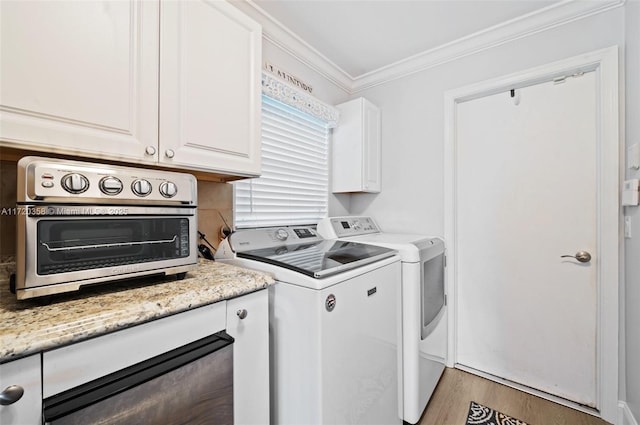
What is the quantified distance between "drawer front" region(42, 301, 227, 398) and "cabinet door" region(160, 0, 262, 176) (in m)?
0.63

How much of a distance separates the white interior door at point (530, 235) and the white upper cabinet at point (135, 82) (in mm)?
1703

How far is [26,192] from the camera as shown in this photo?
0.70 meters

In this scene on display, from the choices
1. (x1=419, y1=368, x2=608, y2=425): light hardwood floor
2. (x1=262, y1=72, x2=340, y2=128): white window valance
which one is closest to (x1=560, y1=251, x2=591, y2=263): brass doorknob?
(x1=419, y1=368, x2=608, y2=425): light hardwood floor

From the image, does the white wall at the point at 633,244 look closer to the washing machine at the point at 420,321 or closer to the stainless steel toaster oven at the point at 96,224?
the washing machine at the point at 420,321

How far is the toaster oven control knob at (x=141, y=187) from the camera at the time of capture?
0.88 m

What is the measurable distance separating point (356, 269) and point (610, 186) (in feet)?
5.28

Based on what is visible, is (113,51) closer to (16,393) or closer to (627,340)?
(16,393)

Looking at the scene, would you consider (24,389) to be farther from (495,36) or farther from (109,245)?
(495,36)

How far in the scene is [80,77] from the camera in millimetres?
891

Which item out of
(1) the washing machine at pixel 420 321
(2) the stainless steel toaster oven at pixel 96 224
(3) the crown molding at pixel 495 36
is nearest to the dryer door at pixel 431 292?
(1) the washing machine at pixel 420 321

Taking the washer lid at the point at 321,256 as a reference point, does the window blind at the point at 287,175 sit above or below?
above

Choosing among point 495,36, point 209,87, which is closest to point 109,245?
point 209,87

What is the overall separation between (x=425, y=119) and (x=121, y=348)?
7.83 ft

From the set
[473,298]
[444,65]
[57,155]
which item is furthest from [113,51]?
[473,298]
